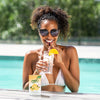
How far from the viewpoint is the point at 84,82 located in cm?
540

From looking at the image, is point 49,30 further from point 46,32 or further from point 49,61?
point 49,61

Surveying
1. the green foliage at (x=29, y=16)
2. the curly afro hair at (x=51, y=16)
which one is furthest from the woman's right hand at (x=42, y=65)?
the green foliage at (x=29, y=16)

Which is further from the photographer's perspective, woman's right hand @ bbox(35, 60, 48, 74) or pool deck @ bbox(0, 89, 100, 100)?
woman's right hand @ bbox(35, 60, 48, 74)

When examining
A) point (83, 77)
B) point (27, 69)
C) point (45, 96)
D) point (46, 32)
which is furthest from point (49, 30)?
point (83, 77)

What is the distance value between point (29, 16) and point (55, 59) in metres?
12.1

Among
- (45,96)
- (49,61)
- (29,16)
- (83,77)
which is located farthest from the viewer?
(29,16)

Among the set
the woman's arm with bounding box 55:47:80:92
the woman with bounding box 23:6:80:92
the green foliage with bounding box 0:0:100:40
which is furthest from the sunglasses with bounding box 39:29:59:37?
the green foliage with bounding box 0:0:100:40

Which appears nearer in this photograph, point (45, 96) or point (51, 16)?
point (45, 96)

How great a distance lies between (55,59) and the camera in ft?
5.83

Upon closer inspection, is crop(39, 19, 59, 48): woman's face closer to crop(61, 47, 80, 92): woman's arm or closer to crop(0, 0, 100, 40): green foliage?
crop(61, 47, 80, 92): woman's arm

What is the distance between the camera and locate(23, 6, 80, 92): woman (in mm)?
1806

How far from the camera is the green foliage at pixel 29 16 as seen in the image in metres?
13.3

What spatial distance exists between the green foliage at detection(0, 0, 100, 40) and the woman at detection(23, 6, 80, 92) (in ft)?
37.2

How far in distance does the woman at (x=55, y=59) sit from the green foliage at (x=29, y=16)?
1134cm
